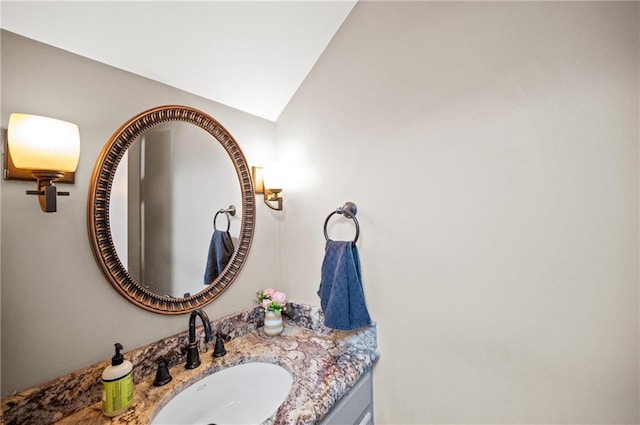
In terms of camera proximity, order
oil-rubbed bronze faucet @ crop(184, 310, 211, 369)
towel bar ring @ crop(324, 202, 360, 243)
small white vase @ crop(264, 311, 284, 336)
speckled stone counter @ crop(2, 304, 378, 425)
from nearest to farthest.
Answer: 1. speckled stone counter @ crop(2, 304, 378, 425)
2. oil-rubbed bronze faucet @ crop(184, 310, 211, 369)
3. towel bar ring @ crop(324, 202, 360, 243)
4. small white vase @ crop(264, 311, 284, 336)

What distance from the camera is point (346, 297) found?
1130 mm

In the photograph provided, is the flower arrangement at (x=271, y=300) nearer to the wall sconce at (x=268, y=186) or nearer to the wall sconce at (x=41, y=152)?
the wall sconce at (x=268, y=186)

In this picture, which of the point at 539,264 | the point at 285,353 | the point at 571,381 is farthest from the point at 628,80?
the point at 285,353

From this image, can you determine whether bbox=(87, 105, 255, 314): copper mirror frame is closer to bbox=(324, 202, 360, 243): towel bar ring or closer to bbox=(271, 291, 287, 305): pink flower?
bbox=(271, 291, 287, 305): pink flower

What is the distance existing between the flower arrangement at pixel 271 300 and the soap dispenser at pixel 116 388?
0.61 metres

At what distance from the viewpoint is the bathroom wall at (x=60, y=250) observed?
30.4 inches

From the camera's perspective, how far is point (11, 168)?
76 centimetres

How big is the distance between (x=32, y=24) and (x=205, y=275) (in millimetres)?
1030

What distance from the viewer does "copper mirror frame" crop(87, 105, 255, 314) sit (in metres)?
0.91

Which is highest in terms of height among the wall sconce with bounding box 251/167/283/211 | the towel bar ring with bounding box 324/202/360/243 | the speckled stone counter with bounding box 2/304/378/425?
the wall sconce with bounding box 251/167/283/211

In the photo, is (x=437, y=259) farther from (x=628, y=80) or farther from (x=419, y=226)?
(x=628, y=80)

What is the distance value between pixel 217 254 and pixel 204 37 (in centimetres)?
95

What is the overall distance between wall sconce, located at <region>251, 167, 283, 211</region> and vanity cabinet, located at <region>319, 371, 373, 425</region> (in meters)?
0.95

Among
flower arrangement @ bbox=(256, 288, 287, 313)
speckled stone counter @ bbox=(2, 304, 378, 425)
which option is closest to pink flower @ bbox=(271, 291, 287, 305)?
flower arrangement @ bbox=(256, 288, 287, 313)
